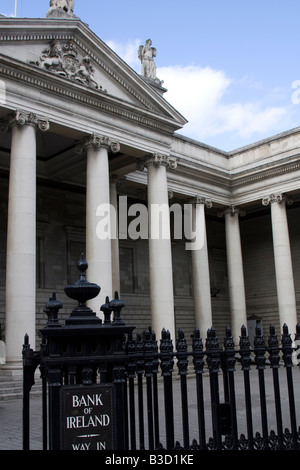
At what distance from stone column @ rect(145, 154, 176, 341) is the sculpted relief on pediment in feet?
13.1

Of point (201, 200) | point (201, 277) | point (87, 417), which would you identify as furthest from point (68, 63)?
point (87, 417)

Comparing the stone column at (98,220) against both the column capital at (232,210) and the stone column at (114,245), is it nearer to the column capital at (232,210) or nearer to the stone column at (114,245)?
the stone column at (114,245)

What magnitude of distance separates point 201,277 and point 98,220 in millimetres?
8891

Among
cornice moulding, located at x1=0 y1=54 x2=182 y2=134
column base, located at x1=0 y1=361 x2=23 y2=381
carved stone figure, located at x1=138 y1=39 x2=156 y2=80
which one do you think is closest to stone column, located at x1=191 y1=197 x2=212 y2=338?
cornice moulding, located at x1=0 y1=54 x2=182 y2=134

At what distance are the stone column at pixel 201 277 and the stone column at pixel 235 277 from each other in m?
2.43

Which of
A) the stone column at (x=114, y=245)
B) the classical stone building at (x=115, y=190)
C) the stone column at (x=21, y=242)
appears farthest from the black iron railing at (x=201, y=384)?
the stone column at (x=114, y=245)

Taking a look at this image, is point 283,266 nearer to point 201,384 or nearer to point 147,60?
point 147,60

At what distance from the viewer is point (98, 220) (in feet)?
60.5

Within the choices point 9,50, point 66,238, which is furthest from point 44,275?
point 9,50

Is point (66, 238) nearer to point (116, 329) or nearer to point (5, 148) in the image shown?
point (5, 148)

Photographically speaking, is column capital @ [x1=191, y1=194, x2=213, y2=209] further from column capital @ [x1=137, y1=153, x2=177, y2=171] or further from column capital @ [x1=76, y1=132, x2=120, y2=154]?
column capital @ [x1=76, y1=132, x2=120, y2=154]

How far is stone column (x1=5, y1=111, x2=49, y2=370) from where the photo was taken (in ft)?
51.4

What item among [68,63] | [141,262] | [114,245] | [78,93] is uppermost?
[68,63]

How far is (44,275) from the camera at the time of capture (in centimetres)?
2427
